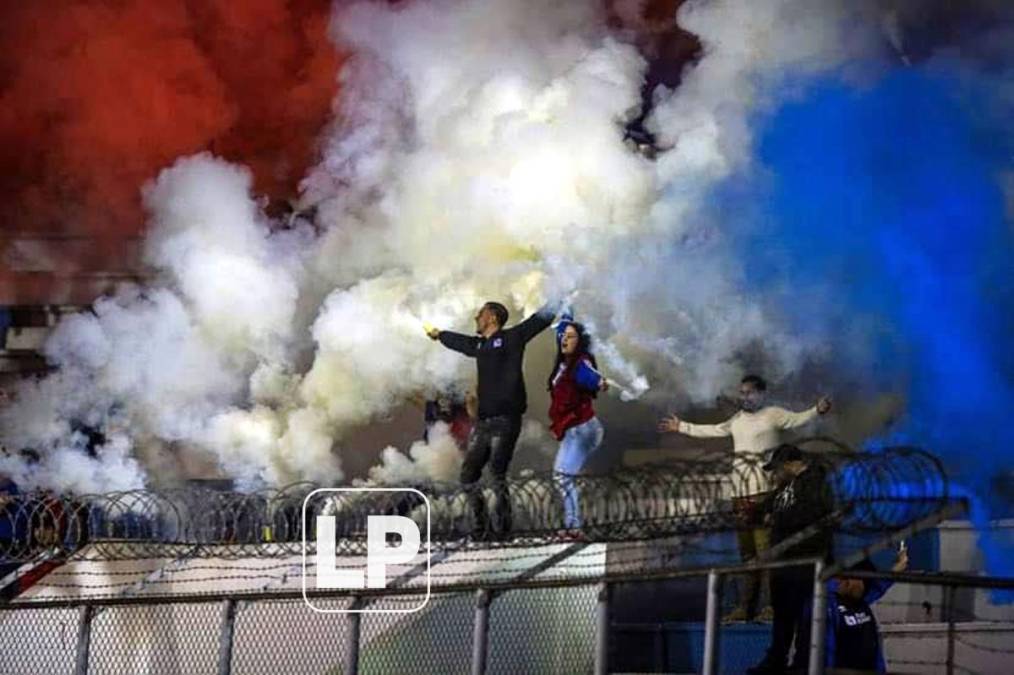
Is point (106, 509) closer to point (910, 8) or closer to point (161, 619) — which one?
point (161, 619)

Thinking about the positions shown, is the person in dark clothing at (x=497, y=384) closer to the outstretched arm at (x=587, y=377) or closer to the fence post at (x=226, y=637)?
the outstretched arm at (x=587, y=377)

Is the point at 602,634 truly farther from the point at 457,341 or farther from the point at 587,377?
the point at 457,341

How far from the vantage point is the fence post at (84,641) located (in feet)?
35.4

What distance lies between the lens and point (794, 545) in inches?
353

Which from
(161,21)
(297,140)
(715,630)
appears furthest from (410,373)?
(715,630)

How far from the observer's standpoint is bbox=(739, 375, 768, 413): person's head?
500 inches

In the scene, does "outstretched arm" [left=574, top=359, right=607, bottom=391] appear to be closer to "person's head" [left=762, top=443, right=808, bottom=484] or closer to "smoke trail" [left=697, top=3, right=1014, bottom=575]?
"smoke trail" [left=697, top=3, right=1014, bottom=575]

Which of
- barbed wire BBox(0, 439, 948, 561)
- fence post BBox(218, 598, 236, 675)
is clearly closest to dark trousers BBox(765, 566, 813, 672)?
barbed wire BBox(0, 439, 948, 561)

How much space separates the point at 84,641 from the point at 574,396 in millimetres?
4256

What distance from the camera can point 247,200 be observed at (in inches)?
585

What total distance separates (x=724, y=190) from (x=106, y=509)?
5.06 m

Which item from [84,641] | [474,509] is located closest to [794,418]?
[474,509]

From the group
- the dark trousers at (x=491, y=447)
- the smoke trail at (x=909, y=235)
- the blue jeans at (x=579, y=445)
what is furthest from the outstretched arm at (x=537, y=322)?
the smoke trail at (x=909, y=235)

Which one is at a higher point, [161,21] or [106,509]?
[161,21]
